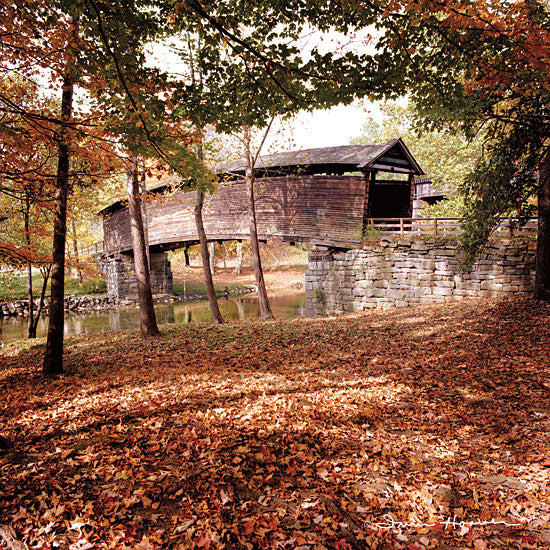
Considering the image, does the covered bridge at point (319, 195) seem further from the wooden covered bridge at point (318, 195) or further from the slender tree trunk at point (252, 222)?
the slender tree trunk at point (252, 222)

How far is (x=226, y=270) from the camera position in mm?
37844

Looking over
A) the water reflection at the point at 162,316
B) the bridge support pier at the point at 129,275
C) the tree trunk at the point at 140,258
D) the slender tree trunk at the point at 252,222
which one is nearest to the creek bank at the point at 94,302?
the water reflection at the point at 162,316

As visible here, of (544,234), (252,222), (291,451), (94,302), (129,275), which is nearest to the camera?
(291,451)

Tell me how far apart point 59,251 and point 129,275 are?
22.9 metres

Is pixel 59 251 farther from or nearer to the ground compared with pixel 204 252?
nearer to the ground

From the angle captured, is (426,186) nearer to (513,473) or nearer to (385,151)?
(385,151)

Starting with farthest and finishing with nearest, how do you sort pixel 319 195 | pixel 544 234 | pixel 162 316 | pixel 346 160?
1. pixel 162 316
2. pixel 319 195
3. pixel 346 160
4. pixel 544 234

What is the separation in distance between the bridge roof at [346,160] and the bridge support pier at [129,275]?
14101mm

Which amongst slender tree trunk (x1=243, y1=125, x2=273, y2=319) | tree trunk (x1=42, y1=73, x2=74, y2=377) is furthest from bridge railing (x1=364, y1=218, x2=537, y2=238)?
tree trunk (x1=42, y1=73, x2=74, y2=377)

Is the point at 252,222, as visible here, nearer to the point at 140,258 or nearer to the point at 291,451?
the point at 140,258

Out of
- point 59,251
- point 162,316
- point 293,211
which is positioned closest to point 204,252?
point 293,211

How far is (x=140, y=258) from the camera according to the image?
9969mm

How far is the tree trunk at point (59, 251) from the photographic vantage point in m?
6.05

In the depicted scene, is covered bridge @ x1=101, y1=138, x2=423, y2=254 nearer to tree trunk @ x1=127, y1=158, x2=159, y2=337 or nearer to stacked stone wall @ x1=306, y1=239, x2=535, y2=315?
stacked stone wall @ x1=306, y1=239, x2=535, y2=315
